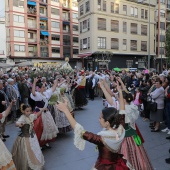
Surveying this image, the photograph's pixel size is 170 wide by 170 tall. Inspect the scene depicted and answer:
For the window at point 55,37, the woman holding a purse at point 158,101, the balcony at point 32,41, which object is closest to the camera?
the woman holding a purse at point 158,101

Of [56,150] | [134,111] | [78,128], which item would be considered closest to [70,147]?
[56,150]

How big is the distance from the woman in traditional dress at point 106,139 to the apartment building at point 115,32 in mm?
29764

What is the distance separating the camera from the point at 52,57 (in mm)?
42656

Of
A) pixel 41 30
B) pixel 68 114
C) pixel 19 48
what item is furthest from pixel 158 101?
pixel 41 30

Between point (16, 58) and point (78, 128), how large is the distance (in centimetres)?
3867

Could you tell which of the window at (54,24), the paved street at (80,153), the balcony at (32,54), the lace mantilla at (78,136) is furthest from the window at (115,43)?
the lace mantilla at (78,136)

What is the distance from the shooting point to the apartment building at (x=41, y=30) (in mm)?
38500

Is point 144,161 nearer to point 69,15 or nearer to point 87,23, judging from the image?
point 87,23

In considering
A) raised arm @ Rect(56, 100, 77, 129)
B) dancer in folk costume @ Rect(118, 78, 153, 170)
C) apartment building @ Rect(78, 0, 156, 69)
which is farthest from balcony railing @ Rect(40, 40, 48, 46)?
raised arm @ Rect(56, 100, 77, 129)

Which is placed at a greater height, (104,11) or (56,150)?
(104,11)

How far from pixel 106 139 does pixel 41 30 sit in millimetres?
41599

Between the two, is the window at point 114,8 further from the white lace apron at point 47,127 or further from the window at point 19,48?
the white lace apron at point 47,127

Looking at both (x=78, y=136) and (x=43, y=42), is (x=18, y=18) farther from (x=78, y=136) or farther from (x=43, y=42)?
(x=78, y=136)

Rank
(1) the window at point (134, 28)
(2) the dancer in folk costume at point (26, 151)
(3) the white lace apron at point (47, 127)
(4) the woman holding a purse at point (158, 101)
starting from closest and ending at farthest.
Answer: (2) the dancer in folk costume at point (26, 151) → (3) the white lace apron at point (47, 127) → (4) the woman holding a purse at point (158, 101) → (1) the window at point (134, 28)
